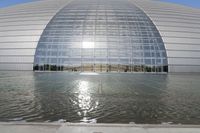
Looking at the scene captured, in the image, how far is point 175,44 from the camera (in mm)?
34344

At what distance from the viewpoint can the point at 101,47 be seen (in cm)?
3453

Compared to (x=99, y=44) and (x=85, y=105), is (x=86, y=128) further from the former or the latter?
(x=99, y=44)

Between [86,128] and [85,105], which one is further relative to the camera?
[85,105]

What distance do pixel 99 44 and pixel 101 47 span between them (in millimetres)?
443

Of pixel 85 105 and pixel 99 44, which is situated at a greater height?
pixel 99 44

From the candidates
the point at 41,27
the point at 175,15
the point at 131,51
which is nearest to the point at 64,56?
the point at 41,27

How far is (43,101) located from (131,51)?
83.5 ft

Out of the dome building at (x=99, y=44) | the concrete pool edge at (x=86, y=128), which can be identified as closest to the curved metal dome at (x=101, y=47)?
the dome building at (x=99, y=44)

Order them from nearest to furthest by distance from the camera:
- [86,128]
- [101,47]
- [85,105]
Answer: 1. [86,128]
2. [85,105]
3. [101,47]

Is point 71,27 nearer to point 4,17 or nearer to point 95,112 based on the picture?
point 4,17

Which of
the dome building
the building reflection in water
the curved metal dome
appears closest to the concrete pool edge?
the building reflection in water

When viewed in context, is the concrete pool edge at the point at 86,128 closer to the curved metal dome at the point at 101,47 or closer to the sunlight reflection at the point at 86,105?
the sunlight reflection at the point at 86,105

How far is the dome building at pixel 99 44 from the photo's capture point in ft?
112

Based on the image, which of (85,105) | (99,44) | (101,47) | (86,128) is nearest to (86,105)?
(85,105)
